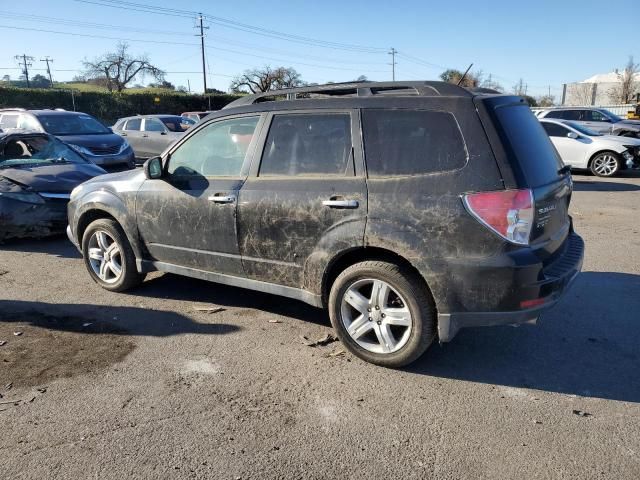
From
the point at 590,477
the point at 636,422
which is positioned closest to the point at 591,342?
the point at 636,422

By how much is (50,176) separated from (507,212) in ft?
22.2

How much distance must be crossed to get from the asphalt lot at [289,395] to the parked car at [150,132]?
40.1 feet

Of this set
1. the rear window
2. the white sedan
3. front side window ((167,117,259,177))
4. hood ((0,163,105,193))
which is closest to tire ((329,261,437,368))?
the rear window

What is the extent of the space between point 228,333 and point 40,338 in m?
1.54

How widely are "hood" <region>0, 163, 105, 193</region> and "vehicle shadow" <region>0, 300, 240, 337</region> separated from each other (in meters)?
2.72

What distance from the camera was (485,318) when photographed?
11.0 feet

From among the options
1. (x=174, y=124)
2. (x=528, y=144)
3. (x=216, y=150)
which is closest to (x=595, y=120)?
(x=174, y=124)

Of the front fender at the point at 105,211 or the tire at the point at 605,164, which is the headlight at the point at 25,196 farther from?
the tire at the point at 605,164

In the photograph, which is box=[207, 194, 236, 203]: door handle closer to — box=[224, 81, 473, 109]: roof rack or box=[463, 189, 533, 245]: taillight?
box=[224, 81, 473, 109]: roof rack

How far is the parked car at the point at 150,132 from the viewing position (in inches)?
654

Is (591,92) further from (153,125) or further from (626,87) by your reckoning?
(153,125)

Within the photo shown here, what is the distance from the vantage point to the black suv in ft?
10.7

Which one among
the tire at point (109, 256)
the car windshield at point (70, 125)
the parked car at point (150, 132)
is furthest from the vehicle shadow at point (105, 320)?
the parked car at point (150, 132)

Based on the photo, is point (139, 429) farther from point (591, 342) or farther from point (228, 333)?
point (591, 342)
